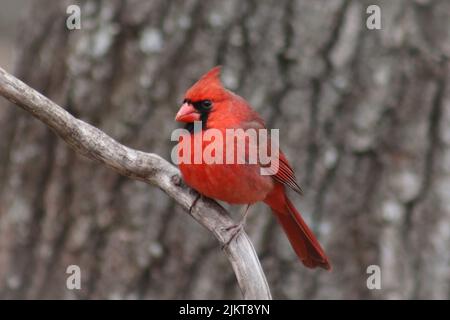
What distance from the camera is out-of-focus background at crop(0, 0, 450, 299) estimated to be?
13.3 feet

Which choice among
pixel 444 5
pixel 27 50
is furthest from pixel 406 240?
pixel 27 50

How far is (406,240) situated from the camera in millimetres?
4117

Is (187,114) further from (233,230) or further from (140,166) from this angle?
(233,230)

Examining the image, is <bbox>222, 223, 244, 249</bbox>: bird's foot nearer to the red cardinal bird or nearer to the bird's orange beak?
the red cardinal bird

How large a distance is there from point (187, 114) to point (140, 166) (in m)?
0.35

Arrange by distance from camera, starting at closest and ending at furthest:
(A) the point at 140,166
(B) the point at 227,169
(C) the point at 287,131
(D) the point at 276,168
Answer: (A) the point at 140,166
(B) the point at 227,169
(D) the point at 276,168
(C) the point at 287,131

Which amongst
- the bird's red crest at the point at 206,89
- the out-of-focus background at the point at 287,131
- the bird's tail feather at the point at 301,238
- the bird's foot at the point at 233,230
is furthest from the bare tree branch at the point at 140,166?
the out-of-focus background at the point at 287,131

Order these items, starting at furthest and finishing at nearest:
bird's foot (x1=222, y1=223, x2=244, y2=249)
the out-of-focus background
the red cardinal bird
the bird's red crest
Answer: the out-of-focus background, the bird's red crest, the red cardinal bird, bird's foot (x1=222, y1=223, x2=244, y2=249)

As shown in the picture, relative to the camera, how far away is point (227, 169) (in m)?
3.24

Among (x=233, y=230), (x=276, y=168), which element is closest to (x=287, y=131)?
(x=276, y=168)

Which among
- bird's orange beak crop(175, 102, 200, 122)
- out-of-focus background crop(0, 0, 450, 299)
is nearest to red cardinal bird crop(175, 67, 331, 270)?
bird's orange beak crop(175, 102, 200, 122)

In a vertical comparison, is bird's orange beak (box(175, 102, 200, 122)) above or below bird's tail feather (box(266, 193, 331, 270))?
above

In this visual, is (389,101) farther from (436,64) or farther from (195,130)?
(195,130)

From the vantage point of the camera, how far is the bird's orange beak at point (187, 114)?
3.27 m
